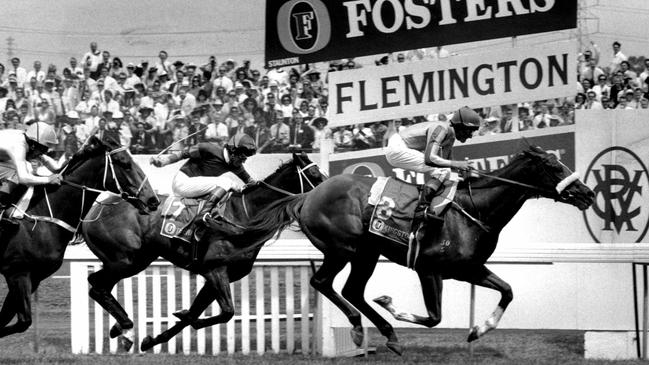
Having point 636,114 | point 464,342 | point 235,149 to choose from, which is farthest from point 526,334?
point 235,149

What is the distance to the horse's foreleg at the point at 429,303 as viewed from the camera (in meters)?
9.54

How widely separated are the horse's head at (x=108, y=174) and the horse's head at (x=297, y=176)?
1.59m

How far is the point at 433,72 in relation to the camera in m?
11.7

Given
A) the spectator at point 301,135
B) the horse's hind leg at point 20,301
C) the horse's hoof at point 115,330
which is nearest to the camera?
the horse's hind leg at point 20,301

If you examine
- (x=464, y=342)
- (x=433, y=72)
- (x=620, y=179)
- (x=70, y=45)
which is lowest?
(x=464, y=342)

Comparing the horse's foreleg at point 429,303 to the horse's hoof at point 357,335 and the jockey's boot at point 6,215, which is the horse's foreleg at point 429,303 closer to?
the horse's hoof at point 357,335

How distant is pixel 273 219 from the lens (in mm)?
10469

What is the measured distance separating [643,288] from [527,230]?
1.27 meters

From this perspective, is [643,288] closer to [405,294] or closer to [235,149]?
[405,294]

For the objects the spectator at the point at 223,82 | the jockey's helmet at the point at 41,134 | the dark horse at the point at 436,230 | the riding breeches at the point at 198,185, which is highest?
the spectator at the point at 223,82

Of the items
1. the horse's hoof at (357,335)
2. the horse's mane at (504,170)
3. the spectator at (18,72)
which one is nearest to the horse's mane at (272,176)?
the horse's hoof at (357,335)

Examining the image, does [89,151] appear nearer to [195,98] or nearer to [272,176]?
[272,176]

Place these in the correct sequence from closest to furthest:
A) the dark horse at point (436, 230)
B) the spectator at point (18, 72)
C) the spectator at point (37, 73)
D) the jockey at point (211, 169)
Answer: the dark horse at point (436, 230) → the jockey at point (211, 169) → the spectator at point (37, 73) → the spectator at point (18, 72)

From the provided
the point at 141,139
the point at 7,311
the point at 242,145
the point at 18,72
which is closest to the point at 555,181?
the point at 242,145
